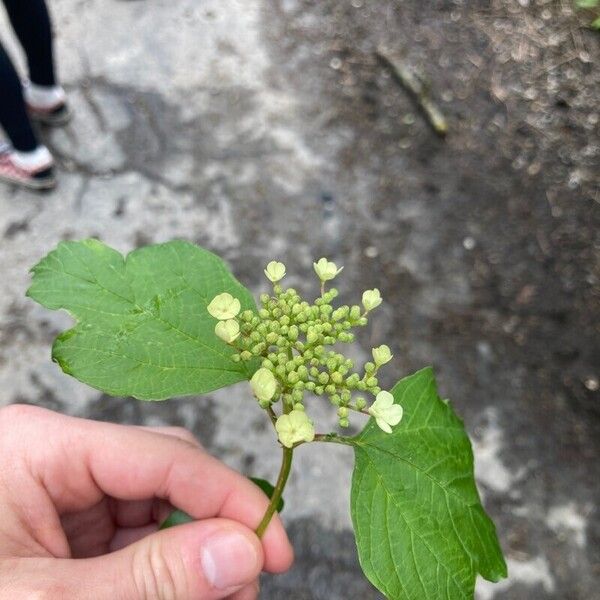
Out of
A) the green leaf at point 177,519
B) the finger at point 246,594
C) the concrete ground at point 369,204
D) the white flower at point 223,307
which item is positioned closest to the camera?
the white flower at point 223,307

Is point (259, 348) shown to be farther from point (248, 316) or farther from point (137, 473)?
point (137, 473)

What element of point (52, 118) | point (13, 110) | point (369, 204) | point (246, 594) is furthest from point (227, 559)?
point (52, 118)

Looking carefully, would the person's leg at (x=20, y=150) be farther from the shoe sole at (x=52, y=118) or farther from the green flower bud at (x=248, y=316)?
the green flower bud at (x=248, y=316)

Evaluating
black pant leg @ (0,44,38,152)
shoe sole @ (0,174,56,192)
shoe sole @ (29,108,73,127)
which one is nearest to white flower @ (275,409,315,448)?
black pant leg @ (0,44,38,152)

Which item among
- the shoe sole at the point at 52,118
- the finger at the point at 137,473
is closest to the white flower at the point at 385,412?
the finger at the point at 137,473

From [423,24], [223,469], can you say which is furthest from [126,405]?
[423,24]

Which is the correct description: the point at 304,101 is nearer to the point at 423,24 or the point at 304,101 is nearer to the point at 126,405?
the point at 423,24
